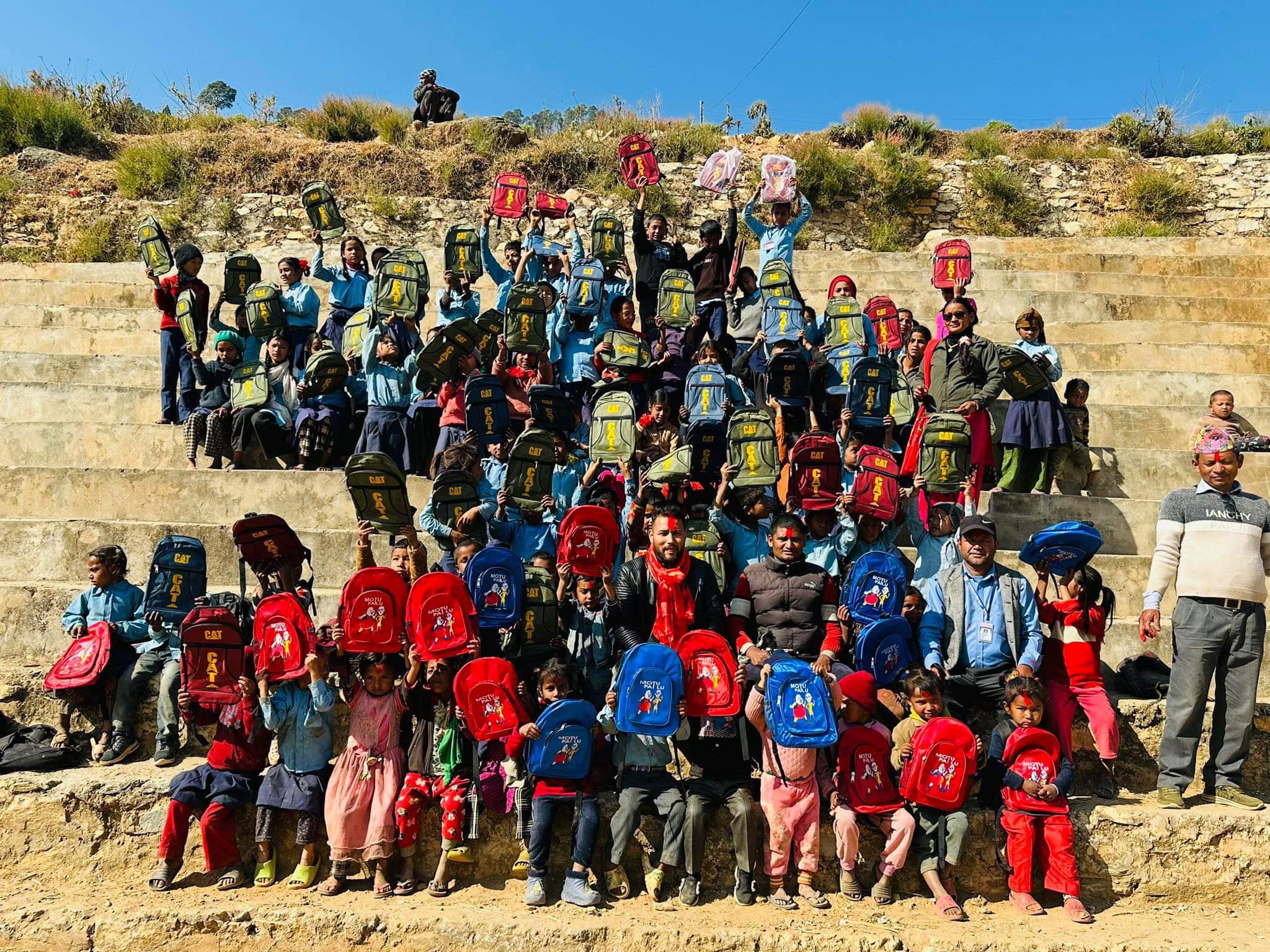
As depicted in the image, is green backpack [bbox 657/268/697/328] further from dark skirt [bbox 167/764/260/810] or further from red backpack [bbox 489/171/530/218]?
dark skirt [bbox 167/764/260/810]

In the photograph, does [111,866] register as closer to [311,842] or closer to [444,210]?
[311,842]

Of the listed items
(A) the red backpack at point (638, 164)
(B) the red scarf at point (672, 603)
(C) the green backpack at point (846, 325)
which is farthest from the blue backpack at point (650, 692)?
(A) the red backpack at point (638, 164)

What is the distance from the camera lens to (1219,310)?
1138cm

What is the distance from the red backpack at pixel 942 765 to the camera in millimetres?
5023

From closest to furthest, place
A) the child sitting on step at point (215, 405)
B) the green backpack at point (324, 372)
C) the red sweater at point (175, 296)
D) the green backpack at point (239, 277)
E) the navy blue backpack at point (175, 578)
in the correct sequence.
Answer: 1. the navy blue backpack at point (175, 578)
2. the green backpack at point (324, 372)
3. the child sitting on step at point (215, 405)
4. the red sweater at point (175, 296)
5. the green backpack at point (239, 277)

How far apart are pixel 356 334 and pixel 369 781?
470 cm

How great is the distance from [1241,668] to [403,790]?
14.6 feet

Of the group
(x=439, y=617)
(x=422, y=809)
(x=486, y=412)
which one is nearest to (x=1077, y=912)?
(x=422, y=809)

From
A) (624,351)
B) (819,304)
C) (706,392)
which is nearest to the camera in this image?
(706,392)

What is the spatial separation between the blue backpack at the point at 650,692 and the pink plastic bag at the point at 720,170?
6.96 meters

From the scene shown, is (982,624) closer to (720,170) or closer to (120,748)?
(120,748)

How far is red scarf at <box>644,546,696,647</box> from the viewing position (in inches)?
216

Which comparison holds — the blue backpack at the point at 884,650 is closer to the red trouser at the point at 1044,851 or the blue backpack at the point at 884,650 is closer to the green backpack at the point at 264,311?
the red trouser at the point at 1044,851

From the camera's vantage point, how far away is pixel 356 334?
350 inches
